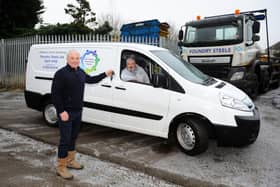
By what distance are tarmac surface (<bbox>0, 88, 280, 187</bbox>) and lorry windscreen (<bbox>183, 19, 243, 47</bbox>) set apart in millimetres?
2888

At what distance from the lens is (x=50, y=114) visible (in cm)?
554

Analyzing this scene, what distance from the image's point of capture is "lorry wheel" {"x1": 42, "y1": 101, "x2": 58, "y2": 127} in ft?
18.0

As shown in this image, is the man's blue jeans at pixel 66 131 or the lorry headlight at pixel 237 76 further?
the lorry headlight at pixel 237 76

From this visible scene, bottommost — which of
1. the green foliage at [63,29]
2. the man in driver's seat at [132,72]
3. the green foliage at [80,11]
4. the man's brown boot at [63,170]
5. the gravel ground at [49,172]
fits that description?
the gravel ground at [49,172]

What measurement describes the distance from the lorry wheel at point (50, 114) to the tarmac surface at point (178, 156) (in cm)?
14

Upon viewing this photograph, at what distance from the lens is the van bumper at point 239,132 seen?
3.68 metres

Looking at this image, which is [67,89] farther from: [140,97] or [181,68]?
[181,68]

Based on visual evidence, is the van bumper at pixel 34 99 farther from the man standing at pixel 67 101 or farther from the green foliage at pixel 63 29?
the green foliage at pixel 63 29

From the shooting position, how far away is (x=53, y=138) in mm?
4812

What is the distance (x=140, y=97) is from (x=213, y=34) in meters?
4.70

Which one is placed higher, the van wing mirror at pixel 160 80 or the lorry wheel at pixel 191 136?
the van wing mirror at pixel 160 80

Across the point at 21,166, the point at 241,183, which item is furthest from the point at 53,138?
the point at 241,183

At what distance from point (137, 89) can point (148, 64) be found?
1.62 ft

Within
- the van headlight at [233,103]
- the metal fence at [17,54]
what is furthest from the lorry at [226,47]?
the van headlight at [233,103]
